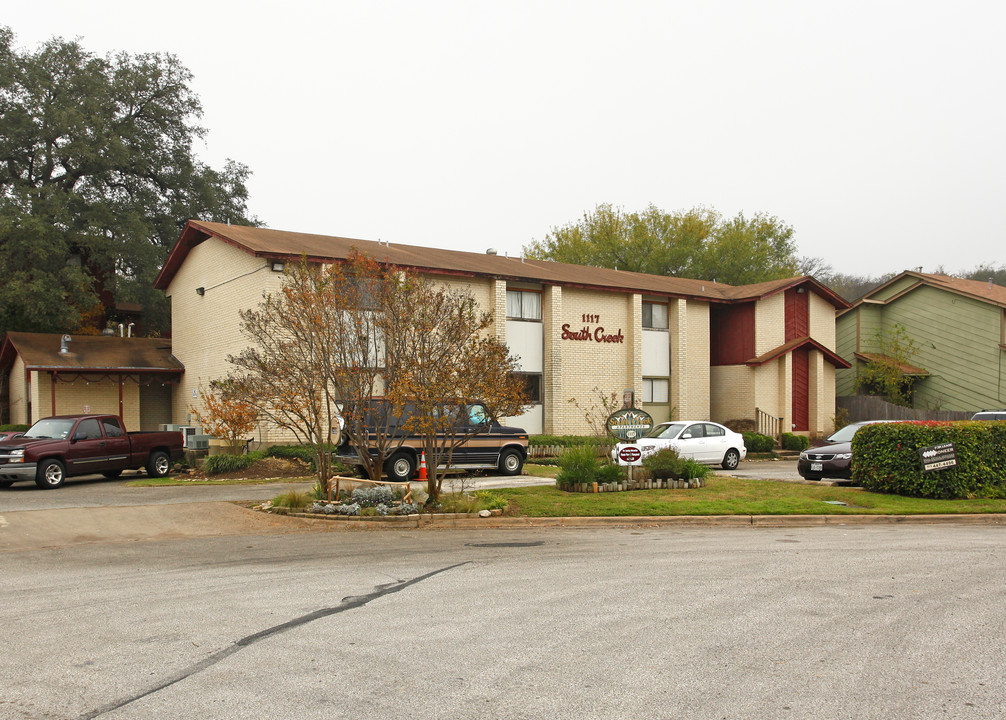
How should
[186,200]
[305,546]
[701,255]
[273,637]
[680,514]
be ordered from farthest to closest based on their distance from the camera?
1. [701,255]
2. [186,200]
3. [680,514]
4. [305,546]
5. [273,637]

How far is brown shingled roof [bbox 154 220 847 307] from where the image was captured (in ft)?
84.2

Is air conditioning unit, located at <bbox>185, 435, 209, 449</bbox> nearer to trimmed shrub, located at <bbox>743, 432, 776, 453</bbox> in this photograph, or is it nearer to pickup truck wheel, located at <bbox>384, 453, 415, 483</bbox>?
pickup truck wheel, located at <bbox>384, 453, 415, 483</bbox>

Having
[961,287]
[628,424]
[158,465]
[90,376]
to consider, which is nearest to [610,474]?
[628,424]

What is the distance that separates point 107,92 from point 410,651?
132 feet

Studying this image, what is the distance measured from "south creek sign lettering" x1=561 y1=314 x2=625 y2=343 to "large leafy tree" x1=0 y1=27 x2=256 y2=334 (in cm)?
1982

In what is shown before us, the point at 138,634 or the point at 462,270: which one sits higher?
the point at 462,270

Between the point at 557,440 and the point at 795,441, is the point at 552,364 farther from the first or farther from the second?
the point at 795,441

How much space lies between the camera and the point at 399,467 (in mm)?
19000

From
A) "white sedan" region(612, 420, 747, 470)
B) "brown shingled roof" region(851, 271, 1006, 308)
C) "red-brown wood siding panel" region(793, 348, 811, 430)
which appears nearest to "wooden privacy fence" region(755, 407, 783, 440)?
"red-brown wood siding panel" region(793, 348, 811, 430)

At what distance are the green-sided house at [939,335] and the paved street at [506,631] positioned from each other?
28998 millimetres

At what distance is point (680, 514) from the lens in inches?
561

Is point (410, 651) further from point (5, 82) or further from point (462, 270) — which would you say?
point (5, 82)

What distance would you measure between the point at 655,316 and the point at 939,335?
48.8ft

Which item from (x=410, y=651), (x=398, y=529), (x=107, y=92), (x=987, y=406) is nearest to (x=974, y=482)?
(x=398, y=529)
